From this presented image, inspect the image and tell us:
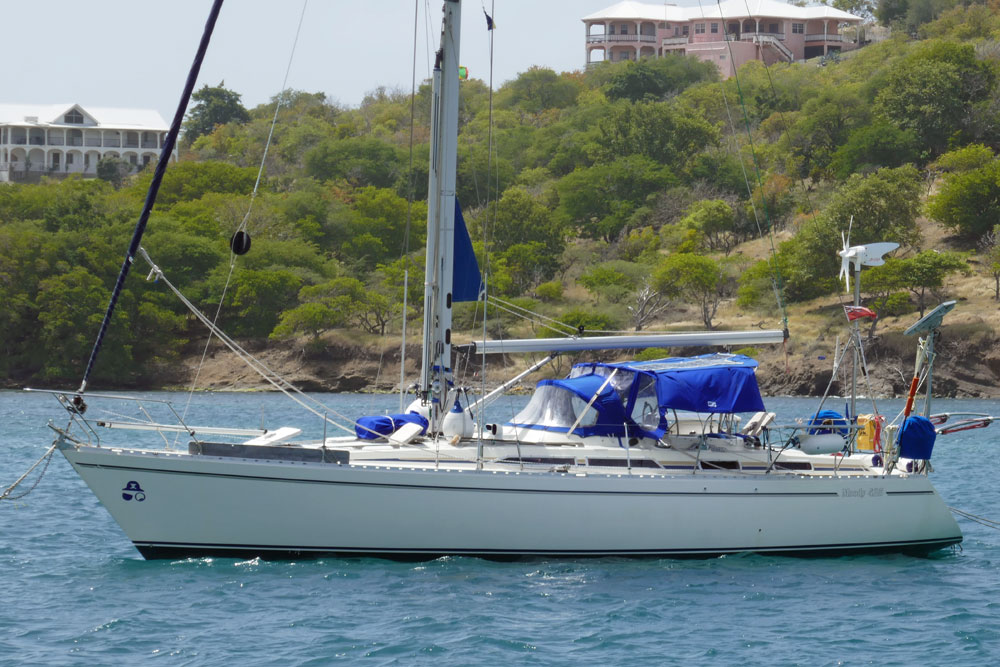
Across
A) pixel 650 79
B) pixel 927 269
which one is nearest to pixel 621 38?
pixel 650 79

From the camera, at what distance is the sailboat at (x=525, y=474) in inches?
592

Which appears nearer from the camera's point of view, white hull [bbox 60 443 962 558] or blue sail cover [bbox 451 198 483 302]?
white hull [bbox 60 443 962 558]

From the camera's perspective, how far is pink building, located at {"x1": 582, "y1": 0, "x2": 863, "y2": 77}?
391 ft

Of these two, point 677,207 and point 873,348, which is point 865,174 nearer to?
point 677,207

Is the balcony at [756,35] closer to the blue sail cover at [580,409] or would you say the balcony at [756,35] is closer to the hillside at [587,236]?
the hillside at [587,236]

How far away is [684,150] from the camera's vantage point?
86500 millimetres

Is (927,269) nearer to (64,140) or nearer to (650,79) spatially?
(650,79)

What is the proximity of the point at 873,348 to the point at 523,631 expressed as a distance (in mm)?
46926

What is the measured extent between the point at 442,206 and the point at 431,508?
14.8 ft

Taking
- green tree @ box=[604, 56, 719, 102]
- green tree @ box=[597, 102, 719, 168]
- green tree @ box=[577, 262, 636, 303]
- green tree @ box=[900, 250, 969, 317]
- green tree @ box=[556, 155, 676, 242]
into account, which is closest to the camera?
green tree @ box=[900, 250, 969, 317]

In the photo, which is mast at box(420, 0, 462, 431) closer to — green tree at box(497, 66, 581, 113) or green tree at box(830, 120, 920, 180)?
green tree at box(830, 120, 920, 180)

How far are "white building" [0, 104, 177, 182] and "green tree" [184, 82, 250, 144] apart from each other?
→ 6.89 meters

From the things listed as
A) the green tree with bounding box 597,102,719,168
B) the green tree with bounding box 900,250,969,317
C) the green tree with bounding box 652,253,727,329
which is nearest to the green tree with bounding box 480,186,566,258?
the green tree with bounding box 652,253,727,329

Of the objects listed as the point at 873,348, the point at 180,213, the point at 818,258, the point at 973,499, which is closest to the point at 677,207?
the point at 818,258
